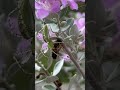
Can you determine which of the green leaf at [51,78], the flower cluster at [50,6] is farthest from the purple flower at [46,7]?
the green leaf at [51,78]

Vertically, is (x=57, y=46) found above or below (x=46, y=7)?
below

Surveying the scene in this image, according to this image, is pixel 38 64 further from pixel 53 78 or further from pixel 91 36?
pixel 91 36

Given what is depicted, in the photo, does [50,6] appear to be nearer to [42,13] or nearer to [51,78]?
[42,13]

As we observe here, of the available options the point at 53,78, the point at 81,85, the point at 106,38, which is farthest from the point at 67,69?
the point at 106,38

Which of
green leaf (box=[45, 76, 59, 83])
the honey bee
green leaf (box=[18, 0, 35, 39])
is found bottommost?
green leaf (box=[45, 76, 59, 83])

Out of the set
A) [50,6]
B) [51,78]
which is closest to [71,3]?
[50,6]

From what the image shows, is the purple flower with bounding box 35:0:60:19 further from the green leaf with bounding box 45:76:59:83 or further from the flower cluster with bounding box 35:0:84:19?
the green leaf with bounding box 45:76:59:83

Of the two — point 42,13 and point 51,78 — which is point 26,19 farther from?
point 51,78

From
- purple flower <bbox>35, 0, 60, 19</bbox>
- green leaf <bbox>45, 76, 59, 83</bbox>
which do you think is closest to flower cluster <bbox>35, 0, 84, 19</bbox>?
purple flower <bbox>35, 0, 60, 19</bbox>

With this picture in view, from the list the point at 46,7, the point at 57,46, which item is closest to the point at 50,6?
the point at 46,7
